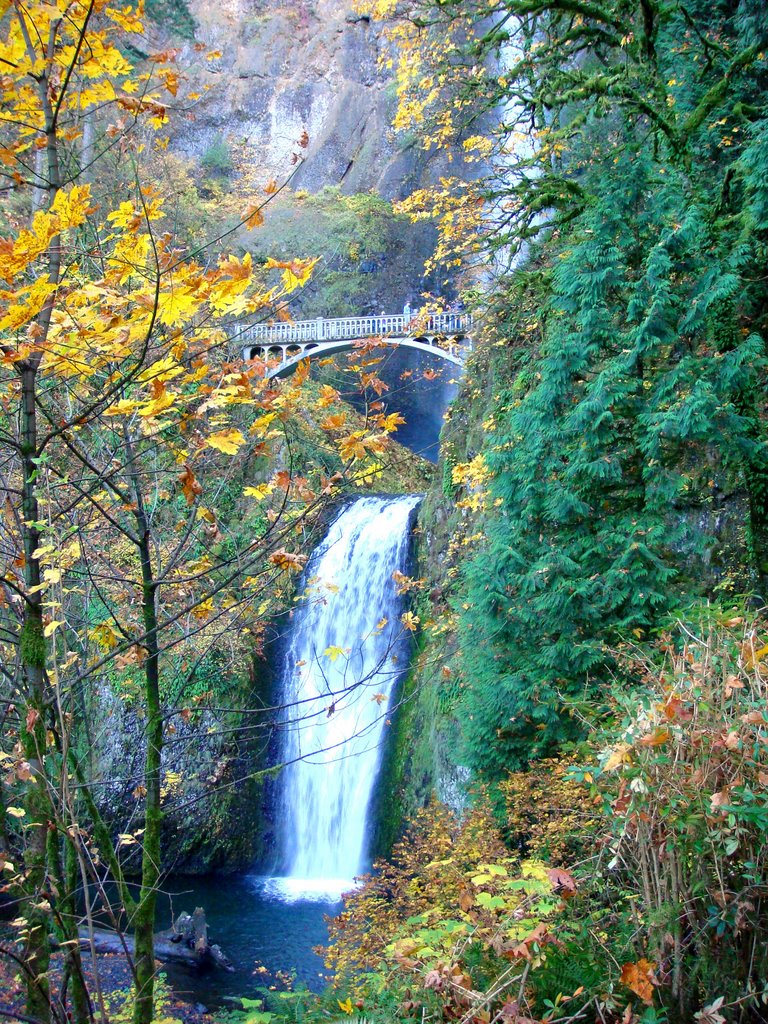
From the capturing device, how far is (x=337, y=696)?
11.6 m

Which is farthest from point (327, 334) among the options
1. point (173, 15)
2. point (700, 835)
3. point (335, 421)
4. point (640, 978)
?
point (640, 978)

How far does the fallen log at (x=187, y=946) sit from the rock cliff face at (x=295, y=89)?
22.9m

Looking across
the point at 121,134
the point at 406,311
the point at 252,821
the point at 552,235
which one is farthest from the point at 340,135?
the point at 121,134

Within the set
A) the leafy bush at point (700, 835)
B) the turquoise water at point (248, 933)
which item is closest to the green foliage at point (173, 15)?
the turquoise water at point (248, 933)

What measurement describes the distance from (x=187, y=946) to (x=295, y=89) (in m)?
28.0

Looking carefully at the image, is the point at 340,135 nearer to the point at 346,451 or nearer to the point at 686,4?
the point at 686,4

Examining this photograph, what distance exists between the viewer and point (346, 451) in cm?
270

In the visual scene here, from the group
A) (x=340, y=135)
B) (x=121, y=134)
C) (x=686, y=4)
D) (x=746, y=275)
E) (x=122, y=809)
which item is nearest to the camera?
(x=121, y=134)

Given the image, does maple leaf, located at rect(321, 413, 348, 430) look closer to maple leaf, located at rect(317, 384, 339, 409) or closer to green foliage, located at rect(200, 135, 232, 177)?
maple leaf, located at rect(317, 384, 339, 409)

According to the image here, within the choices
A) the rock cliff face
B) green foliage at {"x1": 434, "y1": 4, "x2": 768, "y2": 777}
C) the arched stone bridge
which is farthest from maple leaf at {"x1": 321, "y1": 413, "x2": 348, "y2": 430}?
the rock cliff face

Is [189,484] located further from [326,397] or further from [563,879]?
[563,879]

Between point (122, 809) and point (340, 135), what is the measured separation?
907 inches

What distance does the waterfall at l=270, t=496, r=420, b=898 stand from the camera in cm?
1087

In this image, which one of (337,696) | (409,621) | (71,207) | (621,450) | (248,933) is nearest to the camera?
(71,207)
